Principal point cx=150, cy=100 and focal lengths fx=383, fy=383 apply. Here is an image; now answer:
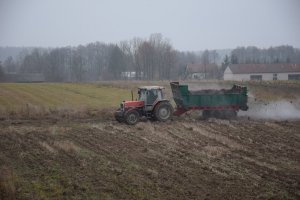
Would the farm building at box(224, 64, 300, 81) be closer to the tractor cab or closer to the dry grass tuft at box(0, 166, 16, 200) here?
the tractor cab

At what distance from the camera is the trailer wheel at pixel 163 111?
22.0 m

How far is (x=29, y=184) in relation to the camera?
11.3 meters

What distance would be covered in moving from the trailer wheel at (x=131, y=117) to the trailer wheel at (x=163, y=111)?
1.15m

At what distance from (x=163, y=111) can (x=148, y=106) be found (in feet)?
3.06

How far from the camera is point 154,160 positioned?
1394 centimetres

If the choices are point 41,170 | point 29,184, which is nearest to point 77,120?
point 41,170

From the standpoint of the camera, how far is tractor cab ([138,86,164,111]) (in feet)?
71.9

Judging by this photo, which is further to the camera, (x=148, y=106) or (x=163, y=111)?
(x=163, y=111)

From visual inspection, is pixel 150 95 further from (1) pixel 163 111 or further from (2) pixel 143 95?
(1) pixel 163 111

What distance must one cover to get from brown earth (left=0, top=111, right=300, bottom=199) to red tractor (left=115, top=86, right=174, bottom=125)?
0.76m

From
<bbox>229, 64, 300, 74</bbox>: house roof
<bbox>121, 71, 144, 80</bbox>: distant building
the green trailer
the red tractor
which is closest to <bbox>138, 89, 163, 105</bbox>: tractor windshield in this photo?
the red tractor

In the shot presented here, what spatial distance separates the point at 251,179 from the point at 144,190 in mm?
3340

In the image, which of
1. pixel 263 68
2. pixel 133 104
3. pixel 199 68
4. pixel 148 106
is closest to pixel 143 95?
pixel 148 106

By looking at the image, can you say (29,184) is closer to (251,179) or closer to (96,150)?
(96,150)
